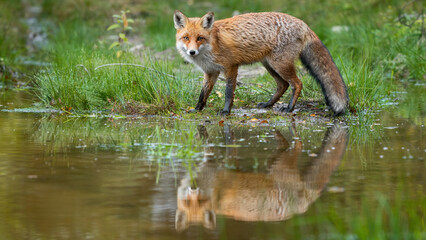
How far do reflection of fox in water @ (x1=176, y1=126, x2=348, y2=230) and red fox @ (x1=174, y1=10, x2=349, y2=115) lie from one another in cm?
260

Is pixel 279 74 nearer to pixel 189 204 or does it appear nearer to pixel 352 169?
pixel 352 169

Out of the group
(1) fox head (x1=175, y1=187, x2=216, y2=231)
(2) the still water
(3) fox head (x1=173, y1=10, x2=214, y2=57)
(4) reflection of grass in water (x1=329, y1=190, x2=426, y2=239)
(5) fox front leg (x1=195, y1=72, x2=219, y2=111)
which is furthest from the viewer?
(5) fox front leg (x1=195, y1=72, x2=219, y2=111)

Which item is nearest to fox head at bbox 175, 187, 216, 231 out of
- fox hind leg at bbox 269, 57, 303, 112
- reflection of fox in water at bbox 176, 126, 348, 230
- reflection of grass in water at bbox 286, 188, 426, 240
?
reflection of fox in water at bbox 176, 126, 348, 230

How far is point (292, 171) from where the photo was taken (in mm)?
4645

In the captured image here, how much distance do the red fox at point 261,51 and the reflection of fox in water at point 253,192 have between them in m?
2.60

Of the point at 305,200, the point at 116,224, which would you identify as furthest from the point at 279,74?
the point at 116,224

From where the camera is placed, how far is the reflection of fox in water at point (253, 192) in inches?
143

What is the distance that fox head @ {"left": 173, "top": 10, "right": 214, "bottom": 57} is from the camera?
725 centimetres

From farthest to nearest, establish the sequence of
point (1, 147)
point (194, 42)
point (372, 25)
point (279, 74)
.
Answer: point (372, 25) → point (279, 74) → point (194, 42) → point (1, 147)

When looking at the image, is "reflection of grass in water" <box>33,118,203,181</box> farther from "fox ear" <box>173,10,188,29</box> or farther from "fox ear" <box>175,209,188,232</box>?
"fox ear" <box>173,10,188,29</box>

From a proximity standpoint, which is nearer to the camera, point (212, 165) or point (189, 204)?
point (189, 204)

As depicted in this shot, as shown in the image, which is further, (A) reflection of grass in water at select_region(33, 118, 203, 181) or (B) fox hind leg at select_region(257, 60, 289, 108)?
(B) fox hind leg at select_region(257, 60, 289, 108)

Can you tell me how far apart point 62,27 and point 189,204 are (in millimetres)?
11052

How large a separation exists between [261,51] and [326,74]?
85cm
